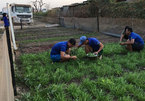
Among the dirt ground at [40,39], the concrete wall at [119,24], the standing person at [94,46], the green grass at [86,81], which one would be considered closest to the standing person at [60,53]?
the green grass at [86,81]

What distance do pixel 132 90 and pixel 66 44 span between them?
7.23 ft

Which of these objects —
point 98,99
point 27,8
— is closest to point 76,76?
point 98,99

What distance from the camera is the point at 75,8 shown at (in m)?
16.9

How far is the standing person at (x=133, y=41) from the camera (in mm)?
5664

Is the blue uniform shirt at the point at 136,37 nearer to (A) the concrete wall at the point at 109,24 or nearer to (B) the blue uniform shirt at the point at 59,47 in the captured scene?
(B) the blue uniform shirt at the point at 59,47

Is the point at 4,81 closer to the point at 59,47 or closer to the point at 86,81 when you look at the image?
the point at 86,81

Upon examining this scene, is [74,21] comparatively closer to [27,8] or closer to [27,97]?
[27,8]

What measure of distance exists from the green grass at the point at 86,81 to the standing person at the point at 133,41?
55 cm

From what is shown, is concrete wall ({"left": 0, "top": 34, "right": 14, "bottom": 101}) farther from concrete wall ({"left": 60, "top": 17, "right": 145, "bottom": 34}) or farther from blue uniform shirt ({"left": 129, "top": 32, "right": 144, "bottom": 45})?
concrete wall ({"left": 60, "top": 17, "right": 145, "bottom": 34})

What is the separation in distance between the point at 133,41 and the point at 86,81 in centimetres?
286

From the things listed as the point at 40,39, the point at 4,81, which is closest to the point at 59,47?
the point at 4,81

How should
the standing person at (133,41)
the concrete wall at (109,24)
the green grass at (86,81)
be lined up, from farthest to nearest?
the concrete wall at (109,24), the standing person at (133,41), the green grass at (86,81)

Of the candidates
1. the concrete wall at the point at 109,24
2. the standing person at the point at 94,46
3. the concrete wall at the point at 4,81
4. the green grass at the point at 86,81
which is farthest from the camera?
the concrete wall at the point at 109,24

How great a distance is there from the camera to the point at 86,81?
3648 millimetres
